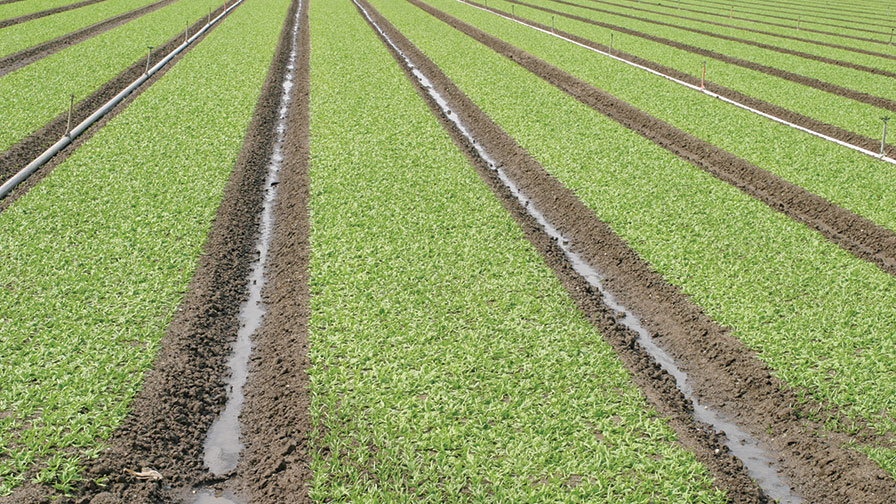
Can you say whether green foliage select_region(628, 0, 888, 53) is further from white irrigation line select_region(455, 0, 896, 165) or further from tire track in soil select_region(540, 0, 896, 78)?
white irrigation line select_region(455, 0, 896, 165)

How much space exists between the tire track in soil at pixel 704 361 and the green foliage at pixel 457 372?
792 mm

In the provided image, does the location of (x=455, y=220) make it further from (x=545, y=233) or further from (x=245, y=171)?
(x=245, y=171)

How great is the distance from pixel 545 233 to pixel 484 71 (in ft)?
58.4

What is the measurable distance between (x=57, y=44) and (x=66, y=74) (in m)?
9.21

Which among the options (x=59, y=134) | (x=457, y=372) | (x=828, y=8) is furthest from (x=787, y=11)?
(x=457, y=372)

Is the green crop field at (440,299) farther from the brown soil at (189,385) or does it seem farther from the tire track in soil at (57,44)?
the tire track in soil at (57,44)

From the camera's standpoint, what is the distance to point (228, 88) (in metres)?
27.5

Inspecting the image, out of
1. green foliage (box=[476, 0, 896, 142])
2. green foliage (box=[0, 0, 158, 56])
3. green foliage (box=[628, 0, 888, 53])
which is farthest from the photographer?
green foliage (box=[628, 0, 888, 53])

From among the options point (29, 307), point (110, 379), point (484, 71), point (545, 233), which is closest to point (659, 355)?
point (545, 233)

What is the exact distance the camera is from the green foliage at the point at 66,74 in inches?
887

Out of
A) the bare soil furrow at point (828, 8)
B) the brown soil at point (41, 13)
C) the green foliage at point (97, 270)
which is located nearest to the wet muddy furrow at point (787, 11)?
the bare soil furrow at point (828, 8)

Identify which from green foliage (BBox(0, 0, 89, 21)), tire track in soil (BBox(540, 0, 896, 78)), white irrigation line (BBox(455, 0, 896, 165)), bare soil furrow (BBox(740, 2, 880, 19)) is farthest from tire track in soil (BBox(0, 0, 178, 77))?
bare soil furrow (BBox(740, 2, 880, 19))

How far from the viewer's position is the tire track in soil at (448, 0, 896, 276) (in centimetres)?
1623

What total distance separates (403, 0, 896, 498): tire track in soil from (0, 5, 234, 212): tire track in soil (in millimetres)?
11448
